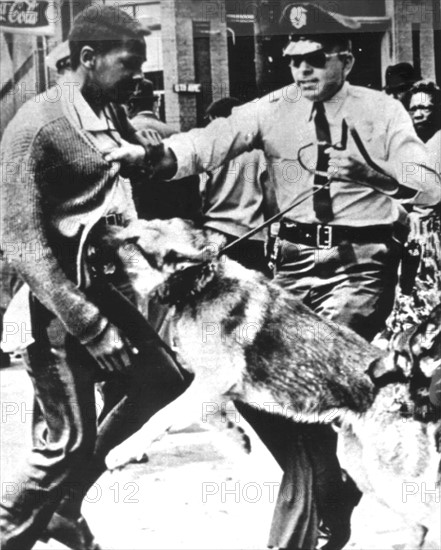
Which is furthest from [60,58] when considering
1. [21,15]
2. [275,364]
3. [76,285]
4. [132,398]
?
[275,364]

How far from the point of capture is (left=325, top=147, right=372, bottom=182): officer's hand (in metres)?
4.12

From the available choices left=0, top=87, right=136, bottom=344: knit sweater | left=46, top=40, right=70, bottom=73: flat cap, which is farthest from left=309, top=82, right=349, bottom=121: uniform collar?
left=46, top=40, right=70, bottom=73: flat cap

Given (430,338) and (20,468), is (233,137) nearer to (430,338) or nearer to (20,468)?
(430,338)

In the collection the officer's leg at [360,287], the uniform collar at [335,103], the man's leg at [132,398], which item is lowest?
the man's leg at [132,398]

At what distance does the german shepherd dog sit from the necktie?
40cm

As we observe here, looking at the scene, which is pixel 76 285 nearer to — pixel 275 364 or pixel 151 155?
pixel 151 155

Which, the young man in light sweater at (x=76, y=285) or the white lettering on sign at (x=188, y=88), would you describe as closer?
the young man in light sweater at (x=76, y=285)

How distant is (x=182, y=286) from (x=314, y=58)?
3.96 ft

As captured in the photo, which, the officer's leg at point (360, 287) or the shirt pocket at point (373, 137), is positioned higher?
the shirt pocket at point (373, 137)

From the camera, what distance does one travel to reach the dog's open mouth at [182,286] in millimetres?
4055

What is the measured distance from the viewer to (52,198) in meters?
3.97

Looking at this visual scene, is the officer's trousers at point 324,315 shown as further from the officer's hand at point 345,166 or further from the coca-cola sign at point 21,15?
the coca-cola sign at point 21,15

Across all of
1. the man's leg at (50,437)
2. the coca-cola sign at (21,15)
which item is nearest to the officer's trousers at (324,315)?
the man's leg at (50,437)

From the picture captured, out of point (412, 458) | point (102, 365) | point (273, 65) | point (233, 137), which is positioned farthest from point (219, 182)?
point (412, 458)
